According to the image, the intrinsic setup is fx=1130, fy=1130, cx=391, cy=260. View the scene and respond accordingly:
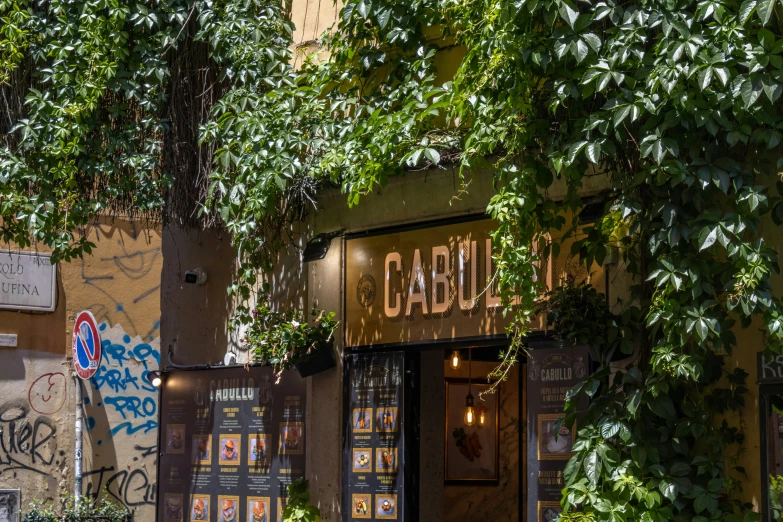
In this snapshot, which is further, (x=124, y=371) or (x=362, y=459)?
(x=124, y=371)

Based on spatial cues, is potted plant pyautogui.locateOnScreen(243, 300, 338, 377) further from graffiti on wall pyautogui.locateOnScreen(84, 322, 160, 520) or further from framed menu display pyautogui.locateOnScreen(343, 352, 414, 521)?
graffiti on wall pyautogui.locateOnScreen(84, 322, 160, 520)

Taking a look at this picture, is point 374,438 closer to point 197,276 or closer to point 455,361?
point 455,361

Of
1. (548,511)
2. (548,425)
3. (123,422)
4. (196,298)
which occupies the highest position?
(196,298)

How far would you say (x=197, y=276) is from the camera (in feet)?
37.8

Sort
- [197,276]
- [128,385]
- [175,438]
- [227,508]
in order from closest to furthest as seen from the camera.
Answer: [227,508]
[175,438]
[197,276]
[128,385]

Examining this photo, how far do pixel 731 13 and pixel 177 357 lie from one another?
7.41m

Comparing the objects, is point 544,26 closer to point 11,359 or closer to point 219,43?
point 219,43

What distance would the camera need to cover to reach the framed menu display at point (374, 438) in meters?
8.92

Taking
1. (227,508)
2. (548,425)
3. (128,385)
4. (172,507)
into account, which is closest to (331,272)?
(227,508)

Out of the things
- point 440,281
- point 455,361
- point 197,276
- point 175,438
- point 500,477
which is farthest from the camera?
point 500,477

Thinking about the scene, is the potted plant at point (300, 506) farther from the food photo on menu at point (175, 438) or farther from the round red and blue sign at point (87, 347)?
the round red and blue sign at point (87, 347)

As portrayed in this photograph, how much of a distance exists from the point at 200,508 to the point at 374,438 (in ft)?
7.90

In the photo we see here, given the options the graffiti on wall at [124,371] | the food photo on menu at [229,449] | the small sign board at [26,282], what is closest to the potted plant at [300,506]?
the food photo on menu at [229,449]

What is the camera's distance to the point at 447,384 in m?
12.1
